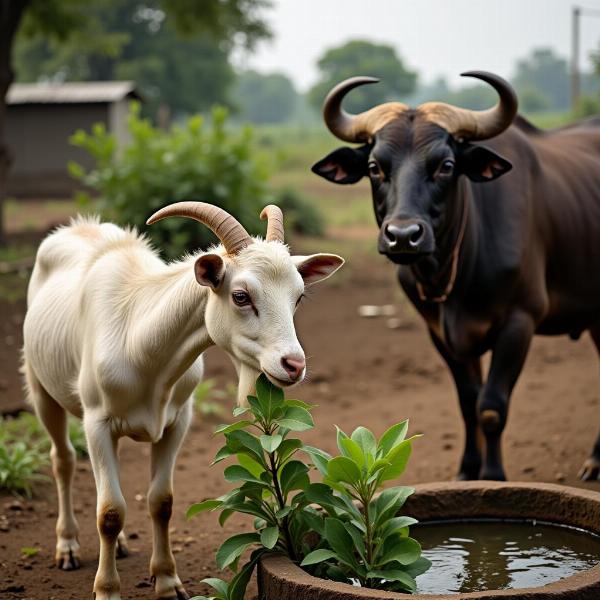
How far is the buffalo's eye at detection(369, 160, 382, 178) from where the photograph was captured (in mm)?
5371

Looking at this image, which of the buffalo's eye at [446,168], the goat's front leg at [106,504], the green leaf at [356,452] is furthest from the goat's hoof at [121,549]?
the buffalo's eye at [446,168]

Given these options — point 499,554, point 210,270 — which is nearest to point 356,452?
point 210,270

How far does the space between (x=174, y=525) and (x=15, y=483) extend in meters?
1.04

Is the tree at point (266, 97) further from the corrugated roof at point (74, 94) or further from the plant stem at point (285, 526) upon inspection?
the plant stem at point (285, 526)

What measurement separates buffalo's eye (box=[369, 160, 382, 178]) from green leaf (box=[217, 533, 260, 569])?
2187 mm

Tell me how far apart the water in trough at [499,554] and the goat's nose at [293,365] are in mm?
1086

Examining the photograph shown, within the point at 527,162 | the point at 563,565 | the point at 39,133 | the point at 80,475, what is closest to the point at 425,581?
the point at 563,565

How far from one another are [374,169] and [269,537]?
2.28 m

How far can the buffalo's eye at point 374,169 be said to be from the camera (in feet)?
17.6

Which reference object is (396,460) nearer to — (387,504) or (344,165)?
(387,504)

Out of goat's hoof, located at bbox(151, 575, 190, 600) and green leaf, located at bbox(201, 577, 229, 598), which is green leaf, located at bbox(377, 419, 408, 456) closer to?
green leaf, located at bbox(201, 577, 229, 598)

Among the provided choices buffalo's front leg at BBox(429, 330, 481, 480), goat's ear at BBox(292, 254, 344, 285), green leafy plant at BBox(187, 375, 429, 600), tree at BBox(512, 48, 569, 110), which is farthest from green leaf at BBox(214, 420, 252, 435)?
tree at BBox(512, 48, 569, 110)

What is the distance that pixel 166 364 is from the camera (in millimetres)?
4258

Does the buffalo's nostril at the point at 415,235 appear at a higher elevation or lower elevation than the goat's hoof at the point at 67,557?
higher
